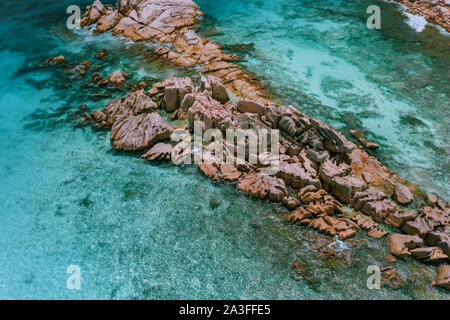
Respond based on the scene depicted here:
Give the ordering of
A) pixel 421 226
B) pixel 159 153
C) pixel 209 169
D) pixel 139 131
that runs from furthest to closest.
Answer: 1. pixel 139 131
2. pixel 159 153
3. pixel 209 169
4. pixel 421 226

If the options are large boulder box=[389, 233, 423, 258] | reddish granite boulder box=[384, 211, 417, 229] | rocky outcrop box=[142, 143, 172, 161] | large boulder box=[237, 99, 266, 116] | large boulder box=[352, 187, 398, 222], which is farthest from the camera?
large boulder box=[237, 99, 266, 116]

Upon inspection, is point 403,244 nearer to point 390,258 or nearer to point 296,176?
point 390,258

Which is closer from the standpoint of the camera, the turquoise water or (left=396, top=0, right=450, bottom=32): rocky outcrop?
the turquoise water

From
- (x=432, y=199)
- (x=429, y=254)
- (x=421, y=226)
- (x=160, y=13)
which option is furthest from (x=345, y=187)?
(x=160, y=13)

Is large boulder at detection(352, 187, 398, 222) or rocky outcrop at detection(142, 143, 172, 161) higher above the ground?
rocky outcrop at detection(142, 143, 172, 161)

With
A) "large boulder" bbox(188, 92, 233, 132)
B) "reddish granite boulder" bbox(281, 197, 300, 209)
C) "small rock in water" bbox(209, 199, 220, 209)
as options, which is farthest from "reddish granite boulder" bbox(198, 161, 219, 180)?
"reddish granite boulder" bbox(281, 197, 300, 209)

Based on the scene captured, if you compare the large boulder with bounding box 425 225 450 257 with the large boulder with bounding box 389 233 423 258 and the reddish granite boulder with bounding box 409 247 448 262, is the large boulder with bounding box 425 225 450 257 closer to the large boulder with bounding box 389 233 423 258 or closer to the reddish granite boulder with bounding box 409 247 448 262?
the reddish granite boulder with bounding box 409 247 448 262
